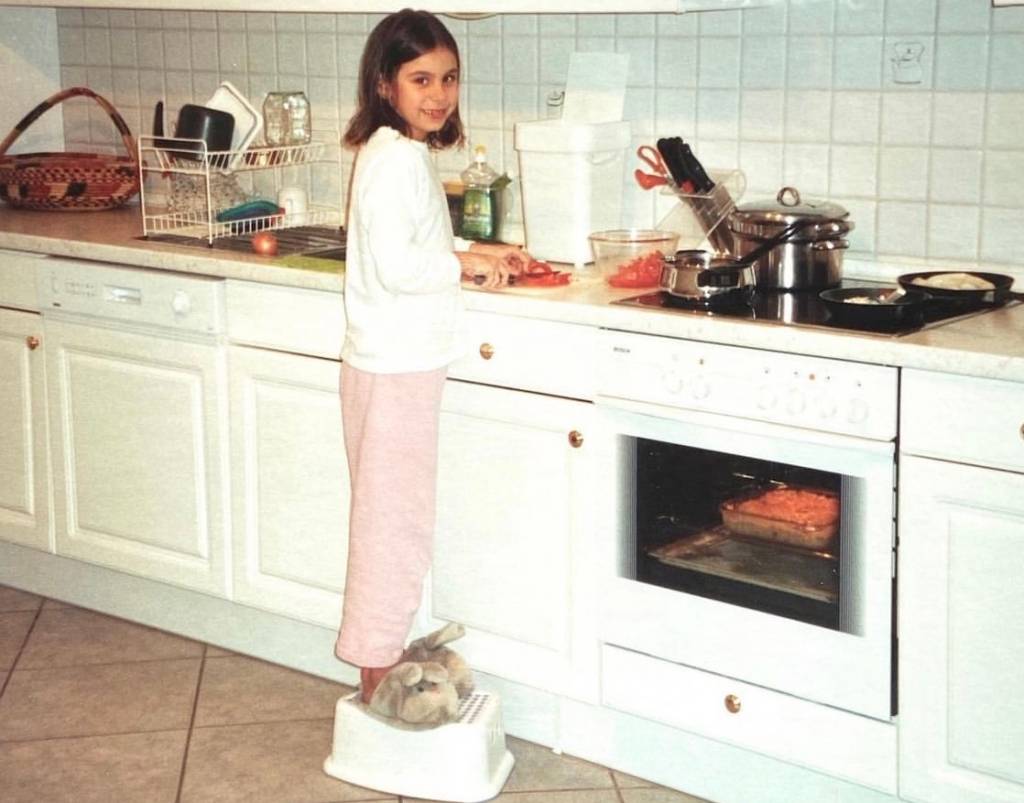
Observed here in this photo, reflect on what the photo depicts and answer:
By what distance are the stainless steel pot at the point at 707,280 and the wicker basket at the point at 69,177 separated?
1.77m

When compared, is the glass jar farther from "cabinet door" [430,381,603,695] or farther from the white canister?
"cabinet door" [430,381,603,695]

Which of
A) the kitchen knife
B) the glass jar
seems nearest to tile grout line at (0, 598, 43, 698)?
the glass jar

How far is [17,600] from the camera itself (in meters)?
3.81

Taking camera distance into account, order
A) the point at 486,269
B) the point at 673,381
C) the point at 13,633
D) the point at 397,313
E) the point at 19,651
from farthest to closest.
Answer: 1. the point at 13,633
2. the point at 19,651
3. the point at 486,269
4. the point at 397,313
5. the point at 673,381

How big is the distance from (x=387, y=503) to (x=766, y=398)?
0.73 metres

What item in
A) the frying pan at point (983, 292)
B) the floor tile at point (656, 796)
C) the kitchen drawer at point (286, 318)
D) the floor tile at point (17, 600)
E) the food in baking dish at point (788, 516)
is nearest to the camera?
the food in baking dish at point (788, 516)

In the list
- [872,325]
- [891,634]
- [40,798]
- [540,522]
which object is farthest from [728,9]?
[40,798]

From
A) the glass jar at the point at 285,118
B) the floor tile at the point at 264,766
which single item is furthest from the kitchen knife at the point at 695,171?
the floor tile at the point at 264,766

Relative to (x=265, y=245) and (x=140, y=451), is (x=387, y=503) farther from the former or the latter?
(x=140, y=451)

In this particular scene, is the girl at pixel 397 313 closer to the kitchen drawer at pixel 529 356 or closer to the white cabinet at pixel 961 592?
the kitchen drawer at pixel 529 356

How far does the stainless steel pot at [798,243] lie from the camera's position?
2.76 meters

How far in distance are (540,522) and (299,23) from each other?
60.3 inches

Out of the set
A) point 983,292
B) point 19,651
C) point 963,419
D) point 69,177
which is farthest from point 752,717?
point 69,177

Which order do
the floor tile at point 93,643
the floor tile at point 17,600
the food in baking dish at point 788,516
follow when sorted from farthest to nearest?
the floor tile at point 17,600 < the floor tile at point 93,643 < the food in baking dish at point 788,516
